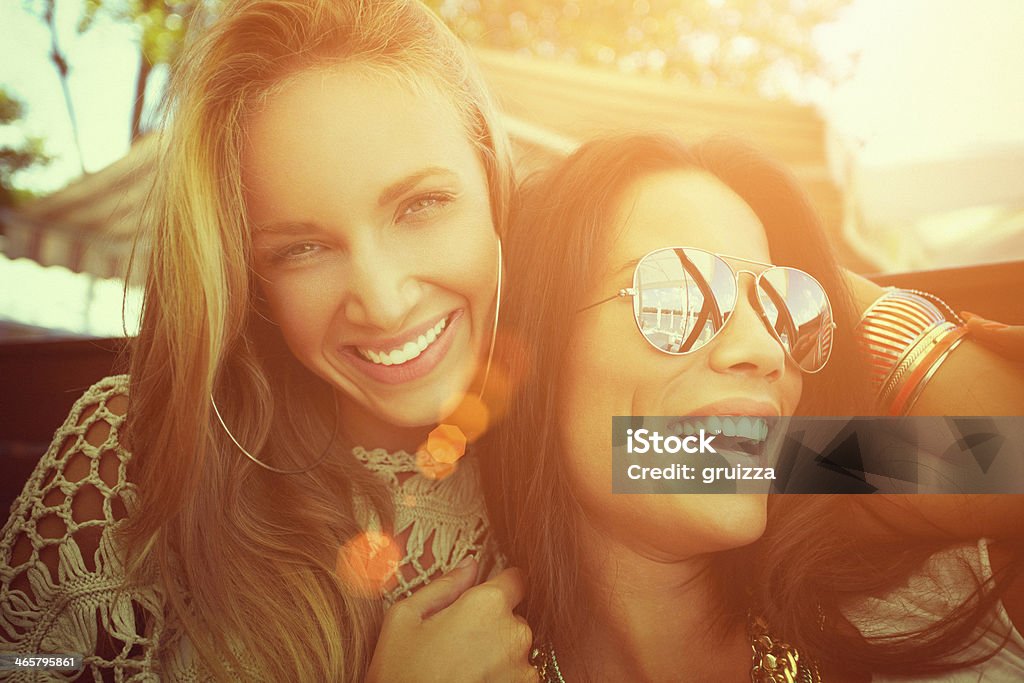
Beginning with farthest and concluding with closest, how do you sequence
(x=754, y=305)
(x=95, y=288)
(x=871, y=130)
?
(x=95, y=288), (x=871, y=130), (x=754, y=305)

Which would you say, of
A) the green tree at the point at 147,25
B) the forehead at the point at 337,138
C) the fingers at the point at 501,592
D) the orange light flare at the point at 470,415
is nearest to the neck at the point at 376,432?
the orange light flare at the point at 470,415

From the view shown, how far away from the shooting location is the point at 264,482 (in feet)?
3.92

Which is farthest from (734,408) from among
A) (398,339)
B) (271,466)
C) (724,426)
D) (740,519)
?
(271,466)

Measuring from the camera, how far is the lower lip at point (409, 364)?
3.57ft

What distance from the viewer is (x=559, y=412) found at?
1035 millimetres

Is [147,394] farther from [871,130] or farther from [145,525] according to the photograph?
[871,130]

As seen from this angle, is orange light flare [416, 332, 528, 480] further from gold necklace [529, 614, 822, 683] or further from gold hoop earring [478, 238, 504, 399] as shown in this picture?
gold necklace [529, 614, 822, 683]

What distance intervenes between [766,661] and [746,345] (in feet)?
1.49

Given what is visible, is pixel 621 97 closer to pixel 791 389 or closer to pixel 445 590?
pixel 791 389

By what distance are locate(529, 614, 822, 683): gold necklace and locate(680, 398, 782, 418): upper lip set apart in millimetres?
319

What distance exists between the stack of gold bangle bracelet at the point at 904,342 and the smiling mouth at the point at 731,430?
8.4 inches

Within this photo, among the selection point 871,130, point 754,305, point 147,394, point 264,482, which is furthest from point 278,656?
point 871,130

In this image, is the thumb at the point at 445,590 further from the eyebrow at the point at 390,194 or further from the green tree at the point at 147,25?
the green tree at the point at 147,25

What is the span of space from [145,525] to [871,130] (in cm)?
132
